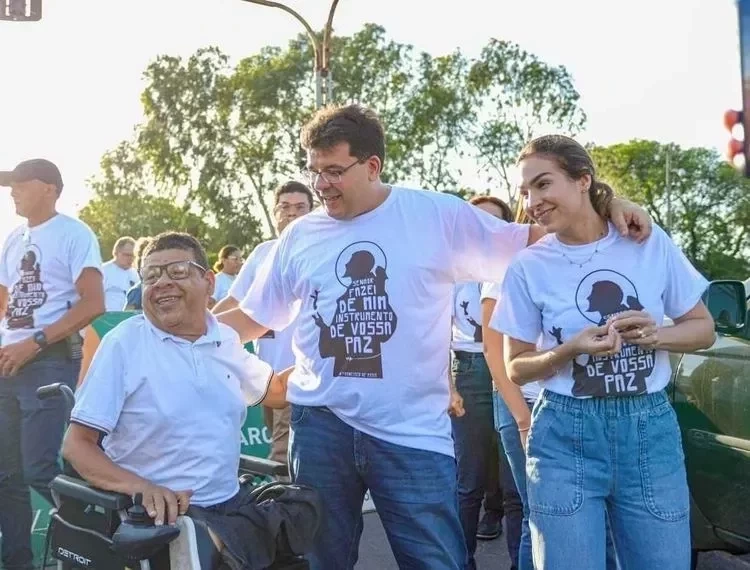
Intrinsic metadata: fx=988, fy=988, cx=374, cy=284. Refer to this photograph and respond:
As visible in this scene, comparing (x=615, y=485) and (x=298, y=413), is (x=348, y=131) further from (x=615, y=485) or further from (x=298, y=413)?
(x=615, y=485)

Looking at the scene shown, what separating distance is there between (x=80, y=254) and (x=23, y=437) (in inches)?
36.7

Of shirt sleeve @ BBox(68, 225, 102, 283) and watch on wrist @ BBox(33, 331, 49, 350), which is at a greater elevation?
shirt sleeve @ BBox(68, 225, 102, 283)

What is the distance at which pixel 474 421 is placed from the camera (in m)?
5.23

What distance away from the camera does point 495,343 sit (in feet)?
12.3

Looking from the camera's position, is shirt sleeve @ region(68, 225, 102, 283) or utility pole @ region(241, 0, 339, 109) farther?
utility pole @ region(241, 0, 339, 109)

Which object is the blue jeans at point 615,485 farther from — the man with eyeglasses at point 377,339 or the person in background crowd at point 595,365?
the man with eyeglasses at point 377,339

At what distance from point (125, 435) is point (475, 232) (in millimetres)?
1273

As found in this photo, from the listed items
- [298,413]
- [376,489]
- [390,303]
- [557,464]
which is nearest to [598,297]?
[557,464]

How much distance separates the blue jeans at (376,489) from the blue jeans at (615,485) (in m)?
0.38

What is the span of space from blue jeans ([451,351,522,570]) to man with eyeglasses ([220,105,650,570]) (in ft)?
6.16

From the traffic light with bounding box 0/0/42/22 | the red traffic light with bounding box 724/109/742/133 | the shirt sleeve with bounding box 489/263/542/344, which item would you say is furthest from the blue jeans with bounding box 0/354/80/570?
the traffic light with bounding box 0/0/42/22

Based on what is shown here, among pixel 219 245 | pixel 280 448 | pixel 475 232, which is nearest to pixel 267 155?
pixel 219 245

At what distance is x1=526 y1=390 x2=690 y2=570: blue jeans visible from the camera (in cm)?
274

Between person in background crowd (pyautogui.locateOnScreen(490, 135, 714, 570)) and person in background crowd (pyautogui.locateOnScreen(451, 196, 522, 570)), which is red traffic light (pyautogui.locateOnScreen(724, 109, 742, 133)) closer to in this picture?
person in background crowd (pyautogui.locateOnScreen(451, 196, 522, 570))
